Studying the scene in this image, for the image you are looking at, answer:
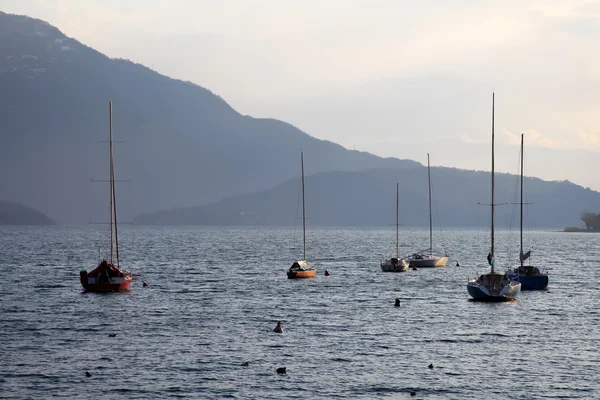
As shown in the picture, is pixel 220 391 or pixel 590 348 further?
pixel 590 348

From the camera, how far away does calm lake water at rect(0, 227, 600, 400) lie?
151 feet

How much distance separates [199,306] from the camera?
269ft

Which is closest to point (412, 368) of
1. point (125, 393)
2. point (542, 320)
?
point (125, 393)

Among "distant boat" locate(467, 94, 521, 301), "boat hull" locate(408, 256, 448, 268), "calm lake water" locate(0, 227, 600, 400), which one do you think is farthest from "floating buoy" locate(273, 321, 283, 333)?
"boat hull" locate(408, 256, 448, 268)

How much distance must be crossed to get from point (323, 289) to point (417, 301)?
15.7 metres

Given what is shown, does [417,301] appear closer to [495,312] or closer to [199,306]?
[495,312]

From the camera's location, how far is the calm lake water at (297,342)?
4588 centimetres

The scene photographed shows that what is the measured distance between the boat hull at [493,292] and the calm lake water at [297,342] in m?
1.09

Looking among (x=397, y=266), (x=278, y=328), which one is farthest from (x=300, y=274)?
(x=278, y=328)

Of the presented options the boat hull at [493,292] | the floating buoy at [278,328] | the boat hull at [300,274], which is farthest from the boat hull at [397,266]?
the floating buoy at [278,328]

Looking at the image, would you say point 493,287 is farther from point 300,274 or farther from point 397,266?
point 397,266

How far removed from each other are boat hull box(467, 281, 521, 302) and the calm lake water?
43.1 inches

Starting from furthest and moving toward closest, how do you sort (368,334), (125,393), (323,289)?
(323,289) → (368,334) → (125,393)

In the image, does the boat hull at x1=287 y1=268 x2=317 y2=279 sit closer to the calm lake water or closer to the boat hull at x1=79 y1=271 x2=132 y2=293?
the calm lake water
